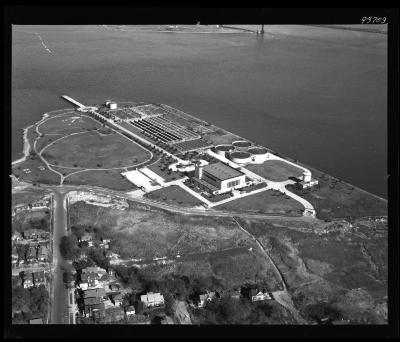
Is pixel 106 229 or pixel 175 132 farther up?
pixel 175 132

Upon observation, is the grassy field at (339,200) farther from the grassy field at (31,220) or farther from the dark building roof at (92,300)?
the grassy field at (31,220)

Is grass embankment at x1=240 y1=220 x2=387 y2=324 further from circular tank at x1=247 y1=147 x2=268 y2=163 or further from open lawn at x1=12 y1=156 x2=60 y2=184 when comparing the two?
open lawn at x1=12 y1=156 x2=60 y2=184

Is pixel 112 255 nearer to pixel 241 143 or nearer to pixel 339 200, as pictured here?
pixel 339 200

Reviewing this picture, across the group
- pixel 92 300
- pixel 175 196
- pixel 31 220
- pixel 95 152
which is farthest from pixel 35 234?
pixel 95 152

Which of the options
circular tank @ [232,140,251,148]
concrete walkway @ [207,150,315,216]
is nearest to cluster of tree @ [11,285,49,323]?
concrete walkway @ [207,150,315,216]

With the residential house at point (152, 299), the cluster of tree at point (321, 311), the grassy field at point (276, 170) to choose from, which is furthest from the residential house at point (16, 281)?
the grassy field at point (276, 170)

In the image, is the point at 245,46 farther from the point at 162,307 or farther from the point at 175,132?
the point at 162,307
